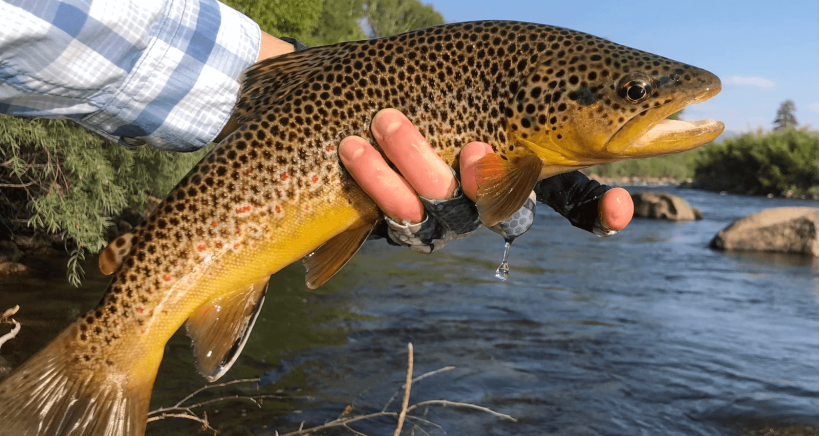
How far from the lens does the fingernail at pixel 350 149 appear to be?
2.61m

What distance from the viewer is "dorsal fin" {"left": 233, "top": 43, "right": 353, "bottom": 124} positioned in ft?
9.46

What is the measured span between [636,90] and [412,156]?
995mm

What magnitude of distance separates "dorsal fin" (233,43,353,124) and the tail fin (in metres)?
1.25

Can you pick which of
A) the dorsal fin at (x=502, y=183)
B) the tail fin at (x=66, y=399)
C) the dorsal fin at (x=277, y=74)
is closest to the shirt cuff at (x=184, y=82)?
the dorsal fin at (x=277, y=74)

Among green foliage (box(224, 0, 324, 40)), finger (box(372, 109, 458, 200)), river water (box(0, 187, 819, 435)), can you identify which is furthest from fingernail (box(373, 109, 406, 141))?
green foliage (box(224, 0, 324, 40))

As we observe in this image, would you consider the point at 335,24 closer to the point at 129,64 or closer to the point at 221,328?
the point at 129,64

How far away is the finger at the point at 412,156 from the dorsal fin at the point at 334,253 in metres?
0.33

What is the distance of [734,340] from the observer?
12.7m

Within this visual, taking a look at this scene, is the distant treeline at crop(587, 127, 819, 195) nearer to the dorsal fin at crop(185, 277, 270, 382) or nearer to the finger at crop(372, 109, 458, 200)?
the finger at crop(372, 109, 458, 200)

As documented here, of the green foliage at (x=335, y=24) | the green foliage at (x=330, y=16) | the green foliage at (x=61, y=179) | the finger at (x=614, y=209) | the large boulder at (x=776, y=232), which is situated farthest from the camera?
the green foliage at (x=335, y=24)

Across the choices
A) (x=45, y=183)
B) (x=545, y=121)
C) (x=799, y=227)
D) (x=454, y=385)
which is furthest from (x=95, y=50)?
(x=799, y=227)

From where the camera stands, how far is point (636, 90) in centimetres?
270

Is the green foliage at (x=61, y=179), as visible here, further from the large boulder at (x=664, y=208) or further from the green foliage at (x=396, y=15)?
the green foliage at (x=396, y=15)

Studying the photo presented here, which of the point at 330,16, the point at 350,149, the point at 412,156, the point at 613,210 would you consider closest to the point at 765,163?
the point at 330,16
